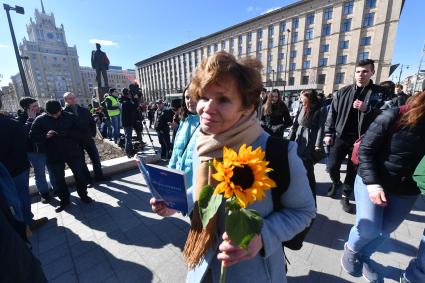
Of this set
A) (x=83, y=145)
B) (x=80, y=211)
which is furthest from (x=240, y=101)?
(x=83, y=145)

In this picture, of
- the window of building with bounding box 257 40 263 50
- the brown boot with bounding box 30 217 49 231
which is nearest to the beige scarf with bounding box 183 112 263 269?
the brown boot with bounding box 30 217 49 231

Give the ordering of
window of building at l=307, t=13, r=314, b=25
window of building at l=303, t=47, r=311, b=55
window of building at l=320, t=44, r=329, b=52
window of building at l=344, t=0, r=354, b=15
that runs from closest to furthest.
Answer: window of building at l=344, t=0, r=354, b=15
window of building at l=320, t=44, r=329, b=52
window of building at l=307, t=13, r=314, b=25
window of building at l=303, t=47, r=311, b=55

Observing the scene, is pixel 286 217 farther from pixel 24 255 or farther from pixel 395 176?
pixel 24 255

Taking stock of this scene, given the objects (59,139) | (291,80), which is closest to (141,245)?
(59,139)

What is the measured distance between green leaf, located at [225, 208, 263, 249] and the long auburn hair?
69.2 inches

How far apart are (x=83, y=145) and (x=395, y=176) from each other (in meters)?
5.37

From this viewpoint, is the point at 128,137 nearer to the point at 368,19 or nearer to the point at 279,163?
the point at 279,163

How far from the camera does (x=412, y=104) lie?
5.44 feet

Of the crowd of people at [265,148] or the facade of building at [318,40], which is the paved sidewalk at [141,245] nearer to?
the crowd of people at [265,148]

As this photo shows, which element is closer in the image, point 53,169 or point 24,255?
point 24,255

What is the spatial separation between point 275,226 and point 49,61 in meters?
105

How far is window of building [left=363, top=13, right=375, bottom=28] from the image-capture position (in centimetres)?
3381

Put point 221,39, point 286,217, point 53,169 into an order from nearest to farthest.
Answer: point 286,217, point 53,169, point 221,39

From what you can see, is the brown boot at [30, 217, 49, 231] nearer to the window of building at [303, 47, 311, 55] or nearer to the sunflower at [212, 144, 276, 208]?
the sunflower at [212, 144, 276, 208]
